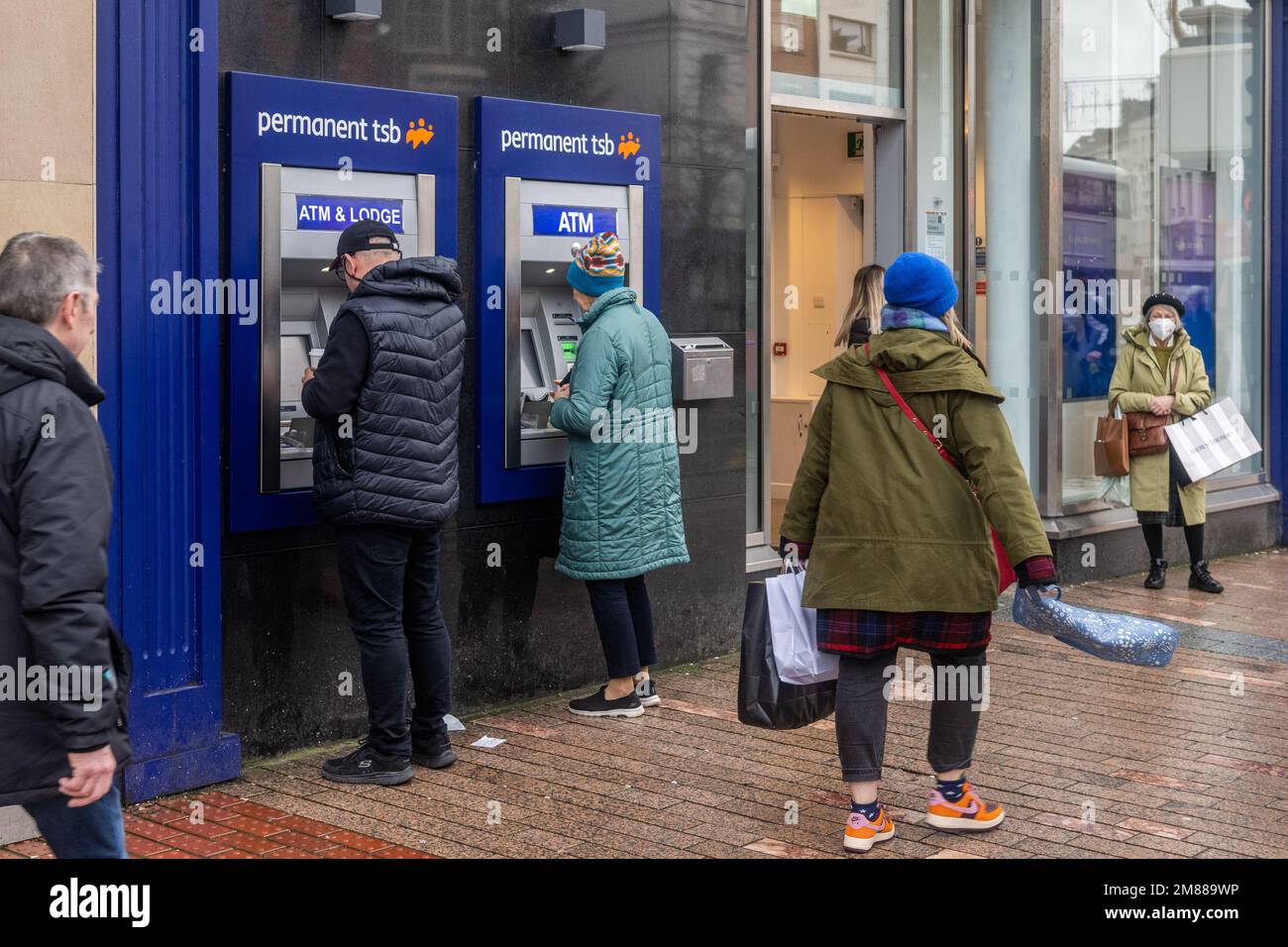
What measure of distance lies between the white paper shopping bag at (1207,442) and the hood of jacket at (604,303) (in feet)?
14.9

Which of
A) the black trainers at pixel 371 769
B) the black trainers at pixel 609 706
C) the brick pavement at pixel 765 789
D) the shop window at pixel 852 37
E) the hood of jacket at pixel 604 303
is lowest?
the brick pavement at pixel 765 789

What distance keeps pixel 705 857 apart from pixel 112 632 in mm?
2257

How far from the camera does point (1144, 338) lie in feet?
32.7

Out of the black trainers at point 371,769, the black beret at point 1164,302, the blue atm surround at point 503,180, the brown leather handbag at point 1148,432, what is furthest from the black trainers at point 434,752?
the black beret at point 1164,302

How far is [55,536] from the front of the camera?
309 centimetres

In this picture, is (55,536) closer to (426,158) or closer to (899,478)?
(899,478)

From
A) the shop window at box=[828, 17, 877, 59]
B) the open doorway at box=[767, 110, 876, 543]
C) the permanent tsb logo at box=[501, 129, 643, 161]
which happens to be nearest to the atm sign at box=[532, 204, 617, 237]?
the permanent tsb logo at box=[501, 129, 643, 161]

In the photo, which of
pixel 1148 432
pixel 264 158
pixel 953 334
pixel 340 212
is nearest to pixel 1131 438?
pixel 1148 432

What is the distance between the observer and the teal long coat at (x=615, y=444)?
6514mm

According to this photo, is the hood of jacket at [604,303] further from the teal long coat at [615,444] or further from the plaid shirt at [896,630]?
the plaid shirt at [896,630]

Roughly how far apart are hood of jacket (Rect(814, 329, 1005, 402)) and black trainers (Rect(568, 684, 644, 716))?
85.1 inches

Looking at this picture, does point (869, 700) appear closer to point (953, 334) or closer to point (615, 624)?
point (953, 334)

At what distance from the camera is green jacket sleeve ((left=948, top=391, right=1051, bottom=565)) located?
189 inches

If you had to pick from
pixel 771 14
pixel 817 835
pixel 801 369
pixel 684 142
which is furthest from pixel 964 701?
pixel 801 369
